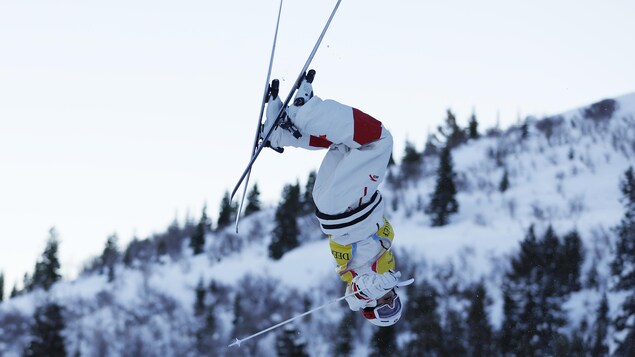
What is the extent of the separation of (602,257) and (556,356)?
7.53m

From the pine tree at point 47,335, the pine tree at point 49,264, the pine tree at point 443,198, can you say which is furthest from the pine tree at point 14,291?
the pine tree at point 443,198

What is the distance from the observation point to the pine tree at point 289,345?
30.5 m

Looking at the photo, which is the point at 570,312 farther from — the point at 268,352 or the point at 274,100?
the point at 274,100

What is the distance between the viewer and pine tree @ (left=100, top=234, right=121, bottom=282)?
59.2 metres

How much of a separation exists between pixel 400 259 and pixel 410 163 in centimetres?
1884

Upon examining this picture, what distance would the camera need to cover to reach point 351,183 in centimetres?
539

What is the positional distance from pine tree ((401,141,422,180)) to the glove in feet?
151

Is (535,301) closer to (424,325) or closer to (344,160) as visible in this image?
(424,325)

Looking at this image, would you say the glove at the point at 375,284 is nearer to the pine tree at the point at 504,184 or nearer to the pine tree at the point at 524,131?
the pine tree at the point at 504,184

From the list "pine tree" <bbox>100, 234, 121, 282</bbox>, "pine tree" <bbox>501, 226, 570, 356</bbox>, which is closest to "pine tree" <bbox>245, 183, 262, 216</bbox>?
"pine tree" <bbox>100, 234, 121, 282</bbox>

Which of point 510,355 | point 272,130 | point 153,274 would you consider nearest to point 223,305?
point 153,274

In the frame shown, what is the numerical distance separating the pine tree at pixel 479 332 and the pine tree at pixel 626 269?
4.74m

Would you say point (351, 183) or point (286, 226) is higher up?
point (351, 183)

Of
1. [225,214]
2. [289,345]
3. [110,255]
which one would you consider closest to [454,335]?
[289,345]
